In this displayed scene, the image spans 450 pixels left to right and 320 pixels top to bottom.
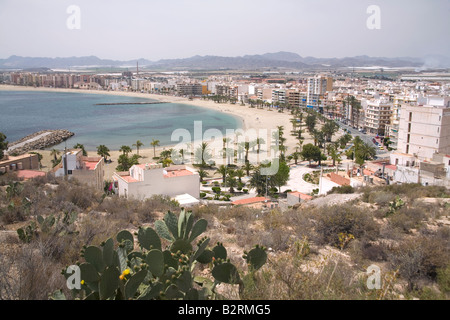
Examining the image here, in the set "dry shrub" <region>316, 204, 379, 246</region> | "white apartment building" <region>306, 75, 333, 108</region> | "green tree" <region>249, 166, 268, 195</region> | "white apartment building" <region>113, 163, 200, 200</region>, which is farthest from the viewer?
"white apartment building" <region>306, 75, 333, 108</region>

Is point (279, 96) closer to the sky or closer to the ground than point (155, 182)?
closer to the sky

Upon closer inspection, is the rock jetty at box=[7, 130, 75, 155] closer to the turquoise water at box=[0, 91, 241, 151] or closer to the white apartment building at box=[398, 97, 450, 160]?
the turquoise water at box=[0, 91, 241, 151]

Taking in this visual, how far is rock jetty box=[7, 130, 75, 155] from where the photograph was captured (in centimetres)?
3296

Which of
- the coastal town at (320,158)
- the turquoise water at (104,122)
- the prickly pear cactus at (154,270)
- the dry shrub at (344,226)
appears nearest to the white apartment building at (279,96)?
the coastal town at (320,158)

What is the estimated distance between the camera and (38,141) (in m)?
36.2

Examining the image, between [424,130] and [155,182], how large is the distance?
1623cm

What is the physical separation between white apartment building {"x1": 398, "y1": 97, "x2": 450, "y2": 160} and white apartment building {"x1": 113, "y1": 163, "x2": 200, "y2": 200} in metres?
13.8

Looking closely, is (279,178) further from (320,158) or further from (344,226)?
(344,226)

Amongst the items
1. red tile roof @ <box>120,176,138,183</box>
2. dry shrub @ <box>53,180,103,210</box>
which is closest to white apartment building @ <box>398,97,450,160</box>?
red tile roof @ <box>120,176,138,183</box>

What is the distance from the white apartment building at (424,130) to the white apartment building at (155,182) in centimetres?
1383

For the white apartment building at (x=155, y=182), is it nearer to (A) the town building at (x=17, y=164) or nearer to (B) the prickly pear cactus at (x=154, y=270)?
(A) the town building at (x=17, y=164)

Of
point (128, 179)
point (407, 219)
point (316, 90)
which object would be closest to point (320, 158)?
point (128, 179)
